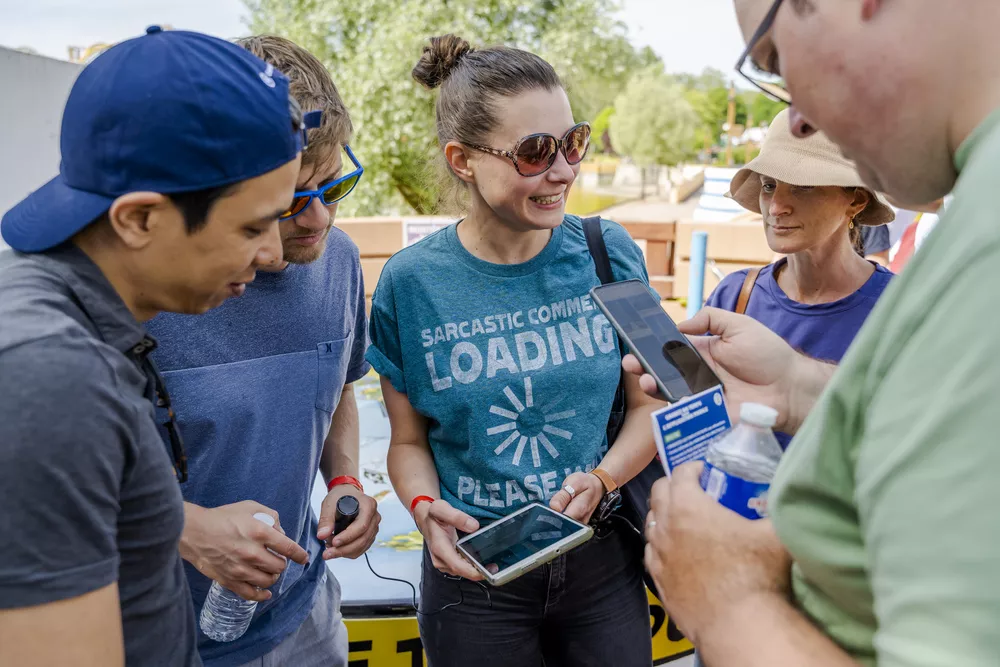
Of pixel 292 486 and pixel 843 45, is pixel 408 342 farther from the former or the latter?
pixel 843 45

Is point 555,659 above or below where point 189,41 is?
below

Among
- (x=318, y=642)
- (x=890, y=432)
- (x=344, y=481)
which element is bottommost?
(x=318, y=642)

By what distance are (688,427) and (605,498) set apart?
0.67 meters

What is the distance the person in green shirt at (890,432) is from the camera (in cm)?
57

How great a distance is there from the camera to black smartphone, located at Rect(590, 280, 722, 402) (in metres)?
1.56

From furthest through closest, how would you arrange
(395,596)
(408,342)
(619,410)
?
(395,596) < (619,410) < (408,342)

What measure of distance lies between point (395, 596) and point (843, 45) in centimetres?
238

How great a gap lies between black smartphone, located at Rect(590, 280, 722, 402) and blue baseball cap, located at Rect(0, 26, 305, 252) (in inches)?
36.3

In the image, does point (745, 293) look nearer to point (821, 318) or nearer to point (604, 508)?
point (821, 318)

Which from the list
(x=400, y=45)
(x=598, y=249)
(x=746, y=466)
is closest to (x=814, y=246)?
(x=598, y=249)

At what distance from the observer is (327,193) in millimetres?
1820

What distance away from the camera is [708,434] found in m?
1.32

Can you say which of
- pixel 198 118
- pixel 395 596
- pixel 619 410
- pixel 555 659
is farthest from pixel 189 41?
pixel 395 596

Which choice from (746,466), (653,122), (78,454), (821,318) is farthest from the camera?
(653,122)
